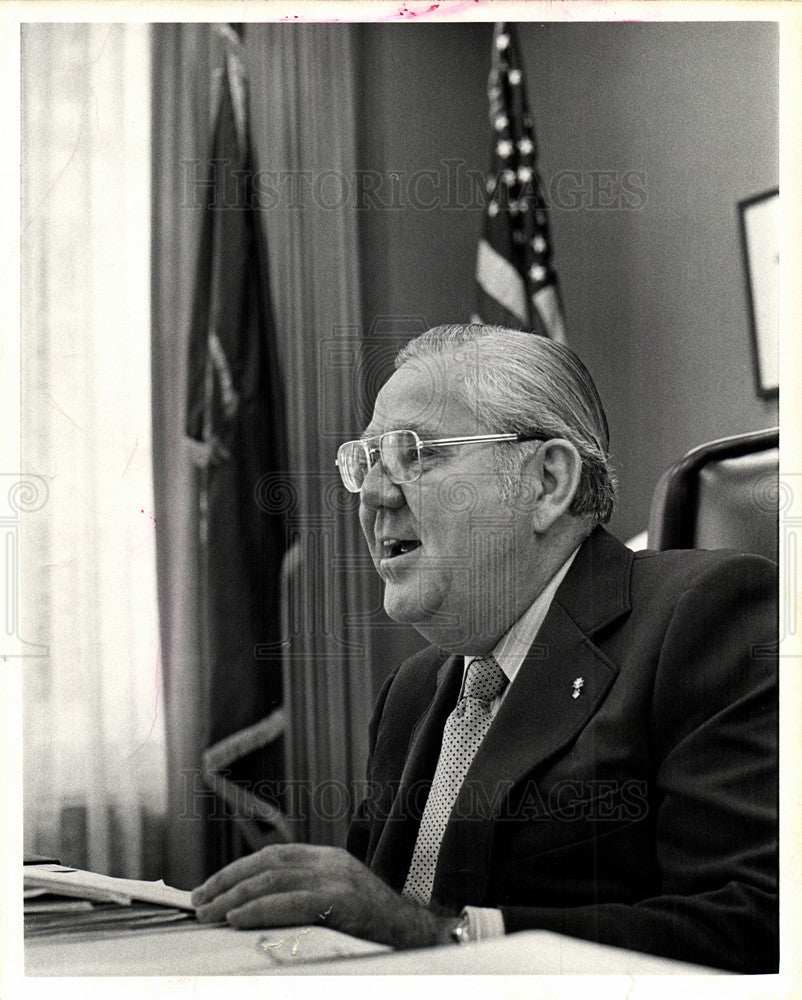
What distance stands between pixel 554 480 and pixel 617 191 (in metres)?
0.54

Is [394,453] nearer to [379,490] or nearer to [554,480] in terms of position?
[379,490]

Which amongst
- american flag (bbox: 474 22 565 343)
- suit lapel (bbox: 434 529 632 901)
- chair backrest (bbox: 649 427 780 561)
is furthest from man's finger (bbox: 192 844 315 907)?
american flag (bbox: 474 22 565 343)

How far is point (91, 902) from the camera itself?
6.53 feet

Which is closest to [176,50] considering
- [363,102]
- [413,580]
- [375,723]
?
[363,102]

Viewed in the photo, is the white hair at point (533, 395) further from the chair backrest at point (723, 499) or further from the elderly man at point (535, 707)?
the chair backrest at point (723, 499)

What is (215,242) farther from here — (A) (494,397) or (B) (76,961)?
(B) (76,961)

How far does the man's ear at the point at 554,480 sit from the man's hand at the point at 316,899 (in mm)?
675

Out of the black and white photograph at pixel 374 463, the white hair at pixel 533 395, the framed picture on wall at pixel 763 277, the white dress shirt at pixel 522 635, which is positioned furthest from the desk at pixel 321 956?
the framed picture on wall at pixel 763 277

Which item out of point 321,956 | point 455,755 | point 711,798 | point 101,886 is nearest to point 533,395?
point 455,755

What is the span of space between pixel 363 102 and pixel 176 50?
1.15 ft

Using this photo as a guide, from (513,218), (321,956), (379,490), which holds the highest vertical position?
(513,218)

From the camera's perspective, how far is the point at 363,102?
2.02 m

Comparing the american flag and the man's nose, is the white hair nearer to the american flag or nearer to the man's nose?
the american flag

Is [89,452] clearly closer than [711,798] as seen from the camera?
No
